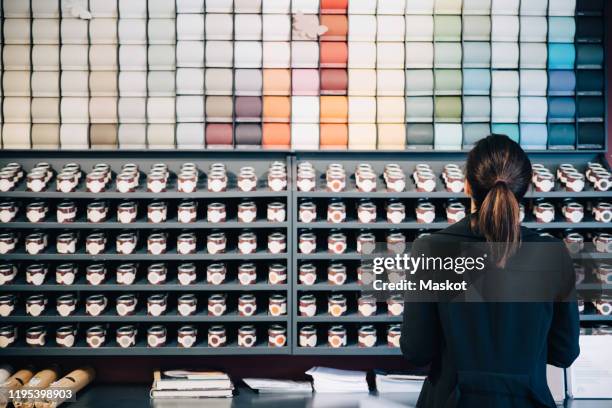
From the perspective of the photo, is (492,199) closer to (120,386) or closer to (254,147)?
(254,147)

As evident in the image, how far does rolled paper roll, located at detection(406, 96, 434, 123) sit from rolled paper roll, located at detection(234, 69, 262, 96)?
2.82 feet

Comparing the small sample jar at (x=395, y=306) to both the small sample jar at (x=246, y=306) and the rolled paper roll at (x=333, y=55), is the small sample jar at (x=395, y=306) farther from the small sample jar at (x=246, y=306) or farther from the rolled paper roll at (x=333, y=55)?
the rolled paper roll at (x=333, y=55)

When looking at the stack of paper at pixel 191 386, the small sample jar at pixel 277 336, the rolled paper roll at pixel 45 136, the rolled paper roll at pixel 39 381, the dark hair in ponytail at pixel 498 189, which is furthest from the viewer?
the rolled paper roll at pixel 45 136

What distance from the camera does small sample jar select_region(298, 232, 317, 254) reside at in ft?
12.7

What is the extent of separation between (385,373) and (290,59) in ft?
6.13

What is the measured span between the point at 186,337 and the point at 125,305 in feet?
1.23

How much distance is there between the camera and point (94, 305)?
12.7 ft

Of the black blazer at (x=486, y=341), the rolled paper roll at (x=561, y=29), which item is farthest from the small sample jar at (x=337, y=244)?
the black blazer at (x=486, y=341)

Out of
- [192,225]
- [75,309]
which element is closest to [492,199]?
[192,225]

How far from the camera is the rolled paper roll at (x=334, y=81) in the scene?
13.3 feet

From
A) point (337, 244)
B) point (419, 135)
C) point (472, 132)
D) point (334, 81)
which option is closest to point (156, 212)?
point (337, 244)

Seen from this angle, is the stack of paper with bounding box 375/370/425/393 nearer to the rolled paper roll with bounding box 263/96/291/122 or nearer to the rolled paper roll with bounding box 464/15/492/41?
the rolled paper roll with bounding box 263/96/291/122

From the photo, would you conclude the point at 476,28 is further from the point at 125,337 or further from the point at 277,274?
the point at 125,337

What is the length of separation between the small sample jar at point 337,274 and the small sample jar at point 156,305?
922mm
